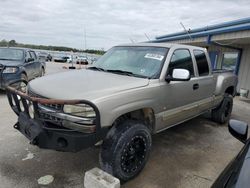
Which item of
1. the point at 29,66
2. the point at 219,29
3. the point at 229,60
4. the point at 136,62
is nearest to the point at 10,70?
the point at 29,66

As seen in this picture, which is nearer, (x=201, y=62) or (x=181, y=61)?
(x=181, y=61)

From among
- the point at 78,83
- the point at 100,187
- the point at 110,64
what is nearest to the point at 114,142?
the point at 100,187

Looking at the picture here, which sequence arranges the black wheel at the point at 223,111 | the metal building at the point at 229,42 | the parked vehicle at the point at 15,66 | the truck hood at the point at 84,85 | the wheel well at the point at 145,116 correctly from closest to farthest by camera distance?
the truck hood at the point at 84,85
the wheel well at the point at 145,116
the black wheel at the point at 223,111
the parked vehicle at the point at 15,66
the metal building at the point at 229,42

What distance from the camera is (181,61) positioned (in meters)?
3.98

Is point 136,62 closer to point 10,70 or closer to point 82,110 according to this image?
point 82,110

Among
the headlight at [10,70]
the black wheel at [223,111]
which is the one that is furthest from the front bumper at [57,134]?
the headlight at [10,70]

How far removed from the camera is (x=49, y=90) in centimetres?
277

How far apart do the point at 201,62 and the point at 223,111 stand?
1.90 meters

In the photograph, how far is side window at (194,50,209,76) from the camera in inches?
177

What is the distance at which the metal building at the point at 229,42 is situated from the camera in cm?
854

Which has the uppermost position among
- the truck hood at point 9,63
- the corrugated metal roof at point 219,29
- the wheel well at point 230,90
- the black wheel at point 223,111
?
the corrugated metal roof at point 219,29

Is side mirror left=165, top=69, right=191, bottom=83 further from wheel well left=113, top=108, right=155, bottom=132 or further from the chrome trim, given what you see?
the chrome trim

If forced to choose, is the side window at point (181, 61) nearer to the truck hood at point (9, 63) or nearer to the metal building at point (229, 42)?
the metal building at point (229, 42)

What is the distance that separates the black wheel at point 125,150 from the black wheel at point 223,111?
11.1ft
